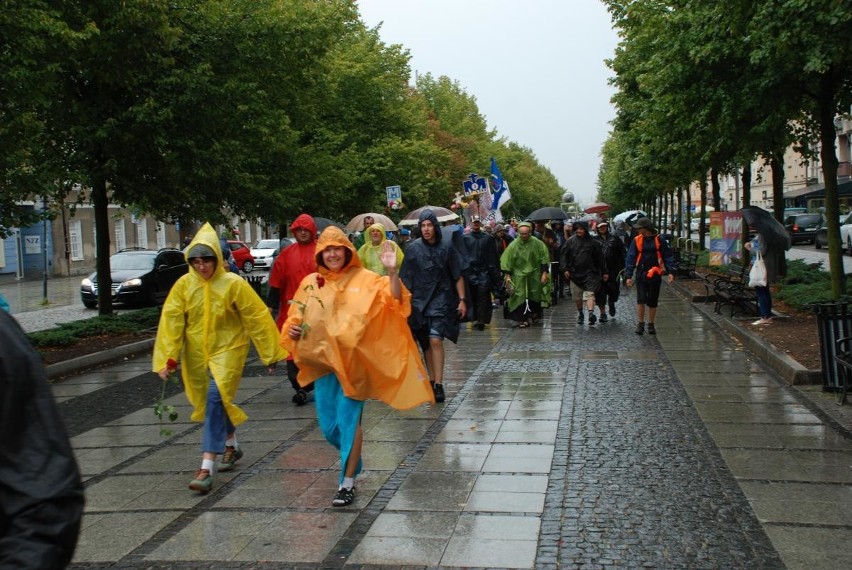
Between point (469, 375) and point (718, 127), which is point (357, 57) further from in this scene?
point (469, 375)

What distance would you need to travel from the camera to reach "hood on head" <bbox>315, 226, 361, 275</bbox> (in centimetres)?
587

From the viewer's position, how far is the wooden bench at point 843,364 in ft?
27.5

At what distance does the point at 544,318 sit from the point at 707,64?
548cm

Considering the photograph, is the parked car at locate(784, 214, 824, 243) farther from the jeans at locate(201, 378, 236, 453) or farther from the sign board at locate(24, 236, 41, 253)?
the jeans at locate(201, 378, 236, 453)

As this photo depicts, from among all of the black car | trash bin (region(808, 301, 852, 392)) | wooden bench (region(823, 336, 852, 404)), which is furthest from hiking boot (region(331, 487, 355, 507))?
the black car

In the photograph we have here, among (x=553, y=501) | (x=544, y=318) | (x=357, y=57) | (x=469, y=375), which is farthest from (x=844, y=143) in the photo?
(x=553, y=501)

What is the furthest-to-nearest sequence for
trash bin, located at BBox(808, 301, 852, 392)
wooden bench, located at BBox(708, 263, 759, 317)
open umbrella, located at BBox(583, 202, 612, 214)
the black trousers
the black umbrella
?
1. open umbrella, located at BBox(583, 202, 612, 214)
2. wooden bench, located at BBox(708, 263, 759, 317)
3. the black umbrella
4. the black trousers
5. trash bin, located at BBox(808, 301, 852, 392)

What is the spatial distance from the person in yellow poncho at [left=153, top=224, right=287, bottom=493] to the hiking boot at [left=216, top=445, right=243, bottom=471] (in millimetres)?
207

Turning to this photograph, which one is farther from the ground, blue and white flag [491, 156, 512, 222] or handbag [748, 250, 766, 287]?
blue and white flag [491, 156, 512, 222]

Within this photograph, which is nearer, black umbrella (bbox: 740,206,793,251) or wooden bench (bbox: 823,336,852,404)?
wooden bench (bbox: 823,336,852,404)

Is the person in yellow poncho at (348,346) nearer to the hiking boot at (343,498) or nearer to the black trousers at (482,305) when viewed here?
the hiking boot at (343,498)

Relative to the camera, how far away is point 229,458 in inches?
270

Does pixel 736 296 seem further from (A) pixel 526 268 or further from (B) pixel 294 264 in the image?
(B) pixel 294 264

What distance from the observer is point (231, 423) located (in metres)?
6.71
